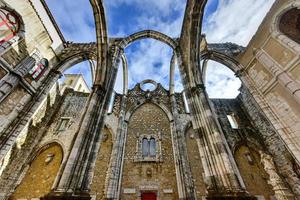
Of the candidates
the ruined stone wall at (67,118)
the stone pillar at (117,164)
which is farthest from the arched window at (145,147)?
the ruined stone wall at (67,118)

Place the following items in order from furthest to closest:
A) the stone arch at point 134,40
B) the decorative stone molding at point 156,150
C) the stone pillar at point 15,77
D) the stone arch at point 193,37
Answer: the decorative stone molding at point 156,150 → the stone arch at point 134,40 → the stone arch at point 193,37 → the stone pillar at point 15,77

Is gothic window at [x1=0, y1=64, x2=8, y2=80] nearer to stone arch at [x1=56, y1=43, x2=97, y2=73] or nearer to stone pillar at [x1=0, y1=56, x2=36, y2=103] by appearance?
stone pillar at [x1=0, y1=56, x2=36, y2=103]

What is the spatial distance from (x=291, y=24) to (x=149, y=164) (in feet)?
30.5

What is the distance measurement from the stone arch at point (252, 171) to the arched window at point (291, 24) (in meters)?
7.00

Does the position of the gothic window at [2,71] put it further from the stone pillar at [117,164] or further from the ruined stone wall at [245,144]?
the ruined stone wall at [245,144]

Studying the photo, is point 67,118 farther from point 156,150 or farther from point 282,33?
point 282,33

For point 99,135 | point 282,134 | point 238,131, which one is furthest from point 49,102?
point 238,131

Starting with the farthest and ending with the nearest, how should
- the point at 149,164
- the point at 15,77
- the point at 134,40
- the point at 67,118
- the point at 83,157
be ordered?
the point at 67,118, the point at 149,164, the point at 134,40, the point at 15,77, the point at 83,157

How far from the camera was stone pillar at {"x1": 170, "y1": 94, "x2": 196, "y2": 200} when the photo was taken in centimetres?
694

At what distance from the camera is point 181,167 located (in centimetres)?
761

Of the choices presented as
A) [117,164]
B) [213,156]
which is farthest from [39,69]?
[213,156]

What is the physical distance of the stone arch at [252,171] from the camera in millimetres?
7910

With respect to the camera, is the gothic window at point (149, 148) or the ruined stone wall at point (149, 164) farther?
the gothic window at point (149, 148)

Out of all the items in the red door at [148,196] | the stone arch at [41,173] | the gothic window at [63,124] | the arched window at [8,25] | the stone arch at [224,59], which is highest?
the stone arch at [224,59]
